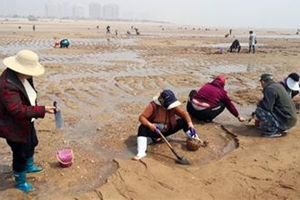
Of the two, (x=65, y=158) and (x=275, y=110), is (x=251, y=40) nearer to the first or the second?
(x=275, y=110)

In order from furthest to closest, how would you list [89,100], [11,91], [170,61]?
[170,61], [89,100], [11,91]

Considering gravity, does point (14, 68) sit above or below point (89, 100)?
above

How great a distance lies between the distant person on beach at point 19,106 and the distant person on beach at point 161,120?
174 cm

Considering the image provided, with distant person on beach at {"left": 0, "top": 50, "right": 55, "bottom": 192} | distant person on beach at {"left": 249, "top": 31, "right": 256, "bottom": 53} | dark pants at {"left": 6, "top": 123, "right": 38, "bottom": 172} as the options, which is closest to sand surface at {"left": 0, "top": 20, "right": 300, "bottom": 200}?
dark pants at {"left": 6, "top": 123, "right": 38, "bottom": 172}

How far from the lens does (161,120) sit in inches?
241

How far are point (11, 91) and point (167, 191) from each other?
224cm

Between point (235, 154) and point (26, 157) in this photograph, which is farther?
point (235, 154)

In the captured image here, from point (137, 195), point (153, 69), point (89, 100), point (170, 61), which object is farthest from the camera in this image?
point (170, 61)

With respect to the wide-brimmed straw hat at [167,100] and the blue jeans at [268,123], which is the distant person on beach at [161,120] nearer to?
the wide-brimmed straw hat at [167,100]

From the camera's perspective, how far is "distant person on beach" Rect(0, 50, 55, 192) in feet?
13.8

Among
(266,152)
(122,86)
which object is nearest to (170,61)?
(122,86)

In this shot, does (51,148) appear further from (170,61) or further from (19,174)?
(170,61)

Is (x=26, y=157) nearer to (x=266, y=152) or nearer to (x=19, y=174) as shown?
(x=19, y=174)

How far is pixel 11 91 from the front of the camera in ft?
13.8
